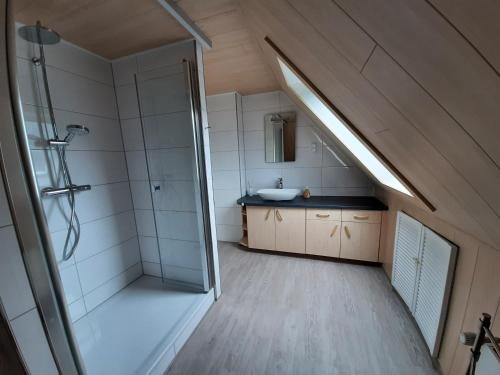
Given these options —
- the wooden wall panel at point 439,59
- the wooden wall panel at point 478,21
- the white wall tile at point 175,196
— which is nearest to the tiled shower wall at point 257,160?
the white wall tile at point 175,196

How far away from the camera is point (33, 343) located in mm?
531

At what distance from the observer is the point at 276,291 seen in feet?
6.40

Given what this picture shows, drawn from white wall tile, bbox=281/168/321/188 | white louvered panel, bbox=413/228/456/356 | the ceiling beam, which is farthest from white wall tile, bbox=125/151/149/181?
white louvered panel, bbox=413/228/456/356

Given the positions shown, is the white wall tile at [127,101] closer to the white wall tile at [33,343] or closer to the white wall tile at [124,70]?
the white wall tile at [124,70]

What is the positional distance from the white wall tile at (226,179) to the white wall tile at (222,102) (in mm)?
915

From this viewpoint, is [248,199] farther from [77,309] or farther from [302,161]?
[77,309]

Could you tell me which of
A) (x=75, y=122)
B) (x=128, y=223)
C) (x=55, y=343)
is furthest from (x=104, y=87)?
(x=55, y=343)

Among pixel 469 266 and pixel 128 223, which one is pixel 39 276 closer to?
pixel 128 223

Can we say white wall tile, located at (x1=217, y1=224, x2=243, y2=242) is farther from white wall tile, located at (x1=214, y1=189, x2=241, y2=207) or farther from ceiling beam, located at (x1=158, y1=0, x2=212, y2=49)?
ceiling beam, located at (x1=158, y1=0, x2=212, y2=49)

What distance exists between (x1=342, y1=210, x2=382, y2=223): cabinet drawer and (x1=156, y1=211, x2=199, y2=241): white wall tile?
5.58ft

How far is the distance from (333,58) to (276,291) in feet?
6.54

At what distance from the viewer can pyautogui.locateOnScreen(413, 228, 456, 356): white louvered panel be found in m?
1.10

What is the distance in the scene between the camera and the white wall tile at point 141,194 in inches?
75.7

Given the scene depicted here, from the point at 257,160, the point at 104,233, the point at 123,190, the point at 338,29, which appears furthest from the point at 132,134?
the point at 338,29
